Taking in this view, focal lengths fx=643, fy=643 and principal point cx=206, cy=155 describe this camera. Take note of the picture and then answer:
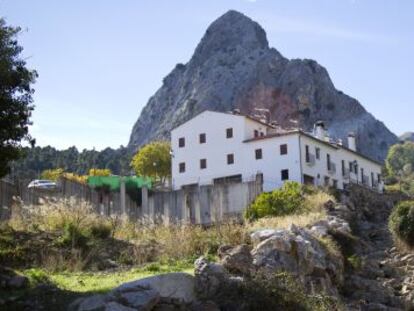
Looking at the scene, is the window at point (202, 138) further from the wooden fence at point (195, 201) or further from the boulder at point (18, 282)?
the boulder at point (18, 282)

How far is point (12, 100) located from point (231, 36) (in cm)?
14561

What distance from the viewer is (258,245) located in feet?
60.0

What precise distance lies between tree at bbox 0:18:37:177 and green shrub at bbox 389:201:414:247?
2300cm

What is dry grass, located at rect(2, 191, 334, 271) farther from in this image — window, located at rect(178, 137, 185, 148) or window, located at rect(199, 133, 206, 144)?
window, located at rect(178, 137, 185, 148)

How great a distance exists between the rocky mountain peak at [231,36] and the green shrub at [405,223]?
4653 inches

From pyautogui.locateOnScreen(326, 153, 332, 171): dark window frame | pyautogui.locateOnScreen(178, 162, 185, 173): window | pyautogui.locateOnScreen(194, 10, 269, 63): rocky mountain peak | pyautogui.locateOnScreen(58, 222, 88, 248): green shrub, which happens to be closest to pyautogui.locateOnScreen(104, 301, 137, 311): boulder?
pyautogui.locateOnScreen(58, 222, 88, 248): green shrub

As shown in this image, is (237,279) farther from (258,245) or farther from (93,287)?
(258,245)

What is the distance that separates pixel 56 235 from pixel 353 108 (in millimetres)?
116784

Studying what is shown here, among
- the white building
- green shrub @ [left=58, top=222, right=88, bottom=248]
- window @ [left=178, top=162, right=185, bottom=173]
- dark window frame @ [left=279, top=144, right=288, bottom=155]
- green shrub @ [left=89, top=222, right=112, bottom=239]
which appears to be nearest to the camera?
green shrub @ [left=58, top=222, right=88, bottom=248]

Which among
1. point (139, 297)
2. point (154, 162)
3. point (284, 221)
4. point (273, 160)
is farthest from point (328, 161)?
point (139, 297)

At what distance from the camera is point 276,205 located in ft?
110

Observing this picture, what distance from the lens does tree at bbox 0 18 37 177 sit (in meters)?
12.6

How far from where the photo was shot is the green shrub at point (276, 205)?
33.0 m

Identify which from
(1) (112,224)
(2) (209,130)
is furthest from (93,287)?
(2) (209,130)
